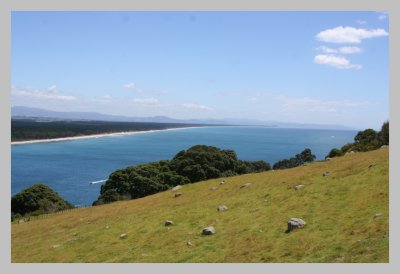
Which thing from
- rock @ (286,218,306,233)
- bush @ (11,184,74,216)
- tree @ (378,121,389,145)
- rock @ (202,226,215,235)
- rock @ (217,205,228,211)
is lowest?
bush @ (11,184,74,216)

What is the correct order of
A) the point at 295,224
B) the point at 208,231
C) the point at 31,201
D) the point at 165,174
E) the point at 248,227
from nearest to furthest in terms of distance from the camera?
the point at 295,224 → the point at 208,231 → the point at 248,227 → the point at 31,201 → the point at 165,174

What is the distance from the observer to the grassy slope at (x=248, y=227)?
21.0m

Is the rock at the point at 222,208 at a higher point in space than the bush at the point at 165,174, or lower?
higher

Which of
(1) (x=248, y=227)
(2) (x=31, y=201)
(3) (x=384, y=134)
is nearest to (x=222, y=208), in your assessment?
(1) (x=248, y=227)

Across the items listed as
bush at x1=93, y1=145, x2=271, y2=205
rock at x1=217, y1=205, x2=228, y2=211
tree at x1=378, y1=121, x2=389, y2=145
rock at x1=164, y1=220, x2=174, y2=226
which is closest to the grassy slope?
rock at x1=217, y1=205, x2=228, y2=211

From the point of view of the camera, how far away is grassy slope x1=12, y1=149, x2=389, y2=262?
21031 mm

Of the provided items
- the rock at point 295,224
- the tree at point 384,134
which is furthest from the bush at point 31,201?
the rock at point 295,224

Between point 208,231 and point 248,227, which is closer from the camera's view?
point 208,231

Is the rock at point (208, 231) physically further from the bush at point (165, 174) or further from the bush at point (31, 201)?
the bush at point (31, 201)

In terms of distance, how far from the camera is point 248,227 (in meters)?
26.2

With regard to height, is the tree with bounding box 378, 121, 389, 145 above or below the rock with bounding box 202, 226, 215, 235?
above

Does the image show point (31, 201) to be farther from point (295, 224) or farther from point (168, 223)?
point (295, 224)

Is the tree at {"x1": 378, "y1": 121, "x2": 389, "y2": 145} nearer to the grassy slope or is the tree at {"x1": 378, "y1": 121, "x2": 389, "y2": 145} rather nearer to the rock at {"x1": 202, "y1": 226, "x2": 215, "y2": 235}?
the grassy slope

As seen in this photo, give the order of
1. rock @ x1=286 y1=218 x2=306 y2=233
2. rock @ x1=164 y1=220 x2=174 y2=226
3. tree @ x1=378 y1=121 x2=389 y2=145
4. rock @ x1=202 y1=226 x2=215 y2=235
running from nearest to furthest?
rock @ x1=286 y1=218 x2=306 y2=233, rock @ x1=202 y1=226 x2=215 y2=235, rock @ x1=164 y1=220 x2=174 y2=226, tree @ x1=378 y1=121 x2=389 y2=145
